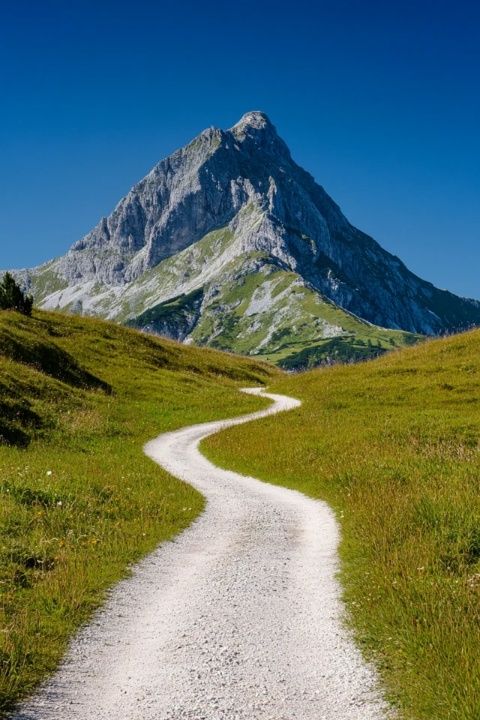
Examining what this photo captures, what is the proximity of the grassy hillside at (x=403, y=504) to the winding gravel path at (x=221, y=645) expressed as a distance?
60cm

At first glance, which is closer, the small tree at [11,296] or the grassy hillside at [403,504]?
the grassy hillside at [403,504]

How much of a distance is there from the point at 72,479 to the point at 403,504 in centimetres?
1093

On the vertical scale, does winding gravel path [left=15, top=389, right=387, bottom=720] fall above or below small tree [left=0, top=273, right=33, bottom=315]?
below

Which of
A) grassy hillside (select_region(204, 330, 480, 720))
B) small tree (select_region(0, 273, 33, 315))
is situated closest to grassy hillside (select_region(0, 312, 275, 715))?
small tree (select_region(0, 273, 33, 315))

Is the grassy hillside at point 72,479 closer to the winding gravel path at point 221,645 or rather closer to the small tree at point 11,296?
the winding gravel path at point 221,645

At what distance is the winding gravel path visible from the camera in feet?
22.5

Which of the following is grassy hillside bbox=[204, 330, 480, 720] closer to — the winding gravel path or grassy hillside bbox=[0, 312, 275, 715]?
the winding gravel path

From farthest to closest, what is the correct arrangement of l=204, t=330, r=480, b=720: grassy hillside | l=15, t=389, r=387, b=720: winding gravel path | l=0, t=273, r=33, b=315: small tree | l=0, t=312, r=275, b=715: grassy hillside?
1. l=0, t=273, r=33, b=315: small tree
2. l=0, t=312, r=275, b=715: grassy hillside
3. l=204, t=330, r=480, b=720: grassy hillside
4. l=15, t=389, r=387, b=720: winding gravel path

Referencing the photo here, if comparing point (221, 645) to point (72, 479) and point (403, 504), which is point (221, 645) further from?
point (72, 479)

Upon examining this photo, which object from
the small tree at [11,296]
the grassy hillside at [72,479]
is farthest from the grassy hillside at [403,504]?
the small tree at [11,296]

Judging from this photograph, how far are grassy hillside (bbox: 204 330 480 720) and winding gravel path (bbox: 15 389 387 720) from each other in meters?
0.60

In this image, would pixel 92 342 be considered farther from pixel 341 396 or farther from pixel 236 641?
pixel 236 641

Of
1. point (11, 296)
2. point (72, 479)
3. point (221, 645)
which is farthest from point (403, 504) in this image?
point (11, 296)

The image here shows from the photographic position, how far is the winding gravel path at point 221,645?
687cm
